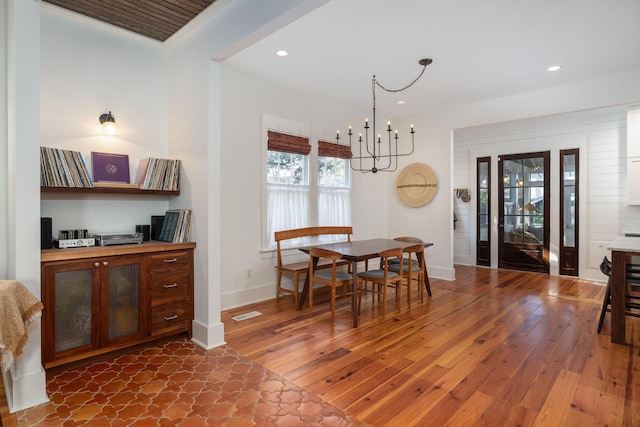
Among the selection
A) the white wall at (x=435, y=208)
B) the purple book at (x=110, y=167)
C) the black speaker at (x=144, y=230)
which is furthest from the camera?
the white wall at (x=435, y=208)

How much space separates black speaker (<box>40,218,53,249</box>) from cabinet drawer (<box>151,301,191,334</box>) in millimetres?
928

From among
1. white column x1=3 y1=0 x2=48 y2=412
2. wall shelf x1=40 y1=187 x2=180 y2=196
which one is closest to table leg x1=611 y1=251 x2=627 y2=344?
wall shelf x1=40 y1=187 x2=180 y2=196

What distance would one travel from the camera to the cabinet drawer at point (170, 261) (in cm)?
294

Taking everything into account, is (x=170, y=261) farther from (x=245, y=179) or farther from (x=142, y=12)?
(x=142, y=12)

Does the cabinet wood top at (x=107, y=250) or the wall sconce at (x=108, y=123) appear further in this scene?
the wall sconce at (x=108, y=123)

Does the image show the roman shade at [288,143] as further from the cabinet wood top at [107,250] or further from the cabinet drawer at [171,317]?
the cabinet drawer at [171,317]

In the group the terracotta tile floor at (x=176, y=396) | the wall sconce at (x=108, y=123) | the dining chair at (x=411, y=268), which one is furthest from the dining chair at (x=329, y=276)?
the wall sconce at (x=108, y=123)

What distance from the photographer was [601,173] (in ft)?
18.8

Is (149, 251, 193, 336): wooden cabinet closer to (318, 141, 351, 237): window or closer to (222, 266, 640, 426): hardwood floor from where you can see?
(222, 266, 640, 426): hardwood floor

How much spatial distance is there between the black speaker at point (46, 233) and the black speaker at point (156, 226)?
81 centimetres

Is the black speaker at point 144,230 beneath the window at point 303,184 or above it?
beneath

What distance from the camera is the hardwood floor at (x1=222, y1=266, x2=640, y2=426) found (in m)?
2.12

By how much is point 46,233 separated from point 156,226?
33.3 inches

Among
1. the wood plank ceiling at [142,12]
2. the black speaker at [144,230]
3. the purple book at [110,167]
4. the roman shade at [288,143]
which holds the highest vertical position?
the wood plank ceiling at [142,12]
